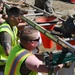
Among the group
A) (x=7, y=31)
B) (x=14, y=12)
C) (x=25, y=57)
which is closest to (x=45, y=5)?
(x=14, y=12)

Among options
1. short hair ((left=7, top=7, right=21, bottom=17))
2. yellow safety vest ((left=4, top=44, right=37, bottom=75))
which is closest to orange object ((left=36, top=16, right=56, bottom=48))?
short hair ((left=7, top=7, right=21, bottom=17))

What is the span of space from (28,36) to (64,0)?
11251 mm

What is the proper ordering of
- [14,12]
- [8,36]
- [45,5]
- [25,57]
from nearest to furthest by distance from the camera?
[25,57] < [8,36] < [14,12] < [45,5]

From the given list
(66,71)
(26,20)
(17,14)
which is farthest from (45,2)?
(66,71)

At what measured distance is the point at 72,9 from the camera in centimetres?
1295

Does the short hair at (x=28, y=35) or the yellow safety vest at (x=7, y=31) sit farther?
the yellow safety vest at (x=7, y=31)

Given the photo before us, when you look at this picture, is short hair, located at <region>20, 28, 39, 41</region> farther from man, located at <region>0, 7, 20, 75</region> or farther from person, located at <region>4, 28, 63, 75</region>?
man, located at <region>0, 7, 20, 75</region>

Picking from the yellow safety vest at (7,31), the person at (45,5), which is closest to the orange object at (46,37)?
the yellow safety vest at (7,31)

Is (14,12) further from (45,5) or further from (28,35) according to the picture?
(45,5)

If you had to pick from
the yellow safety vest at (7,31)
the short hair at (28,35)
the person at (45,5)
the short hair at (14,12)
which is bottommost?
the person at (45,5)

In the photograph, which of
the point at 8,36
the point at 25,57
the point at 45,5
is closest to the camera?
the point at 25,57

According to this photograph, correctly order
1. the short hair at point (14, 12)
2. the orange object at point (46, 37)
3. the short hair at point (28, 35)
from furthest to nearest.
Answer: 1. the orange object at point (46, 37)
2. the short hair at point (14, 12)
3. the short hair at point (28, 35)

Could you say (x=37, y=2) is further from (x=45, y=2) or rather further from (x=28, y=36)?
(x=28, y=36)

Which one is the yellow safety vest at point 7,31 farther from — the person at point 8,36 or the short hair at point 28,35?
the short hair at point 28,35
